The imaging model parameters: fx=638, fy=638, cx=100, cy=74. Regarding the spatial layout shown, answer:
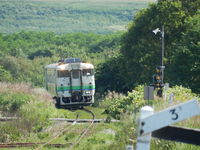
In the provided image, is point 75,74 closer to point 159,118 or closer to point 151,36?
point 151,36

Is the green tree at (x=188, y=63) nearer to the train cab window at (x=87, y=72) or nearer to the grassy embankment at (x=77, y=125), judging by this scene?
the train cab window at (x=87, y=72)

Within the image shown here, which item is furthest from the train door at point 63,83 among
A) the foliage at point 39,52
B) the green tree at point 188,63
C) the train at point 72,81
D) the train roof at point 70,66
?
the foliage at point 39,52

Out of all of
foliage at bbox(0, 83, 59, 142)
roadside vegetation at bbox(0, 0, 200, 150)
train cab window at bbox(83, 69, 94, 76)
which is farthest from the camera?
train cab window at bbox(83, 69, 94, 76)

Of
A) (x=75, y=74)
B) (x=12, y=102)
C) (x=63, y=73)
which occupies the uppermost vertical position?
(x=63, y=73)

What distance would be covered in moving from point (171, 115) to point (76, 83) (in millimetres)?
34170

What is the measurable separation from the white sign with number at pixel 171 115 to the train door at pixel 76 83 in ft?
111

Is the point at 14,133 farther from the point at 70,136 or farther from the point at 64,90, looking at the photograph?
the point at 64,90

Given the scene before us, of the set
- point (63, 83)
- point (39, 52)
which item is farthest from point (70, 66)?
point (39, 52)

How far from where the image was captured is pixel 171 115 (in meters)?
6.43

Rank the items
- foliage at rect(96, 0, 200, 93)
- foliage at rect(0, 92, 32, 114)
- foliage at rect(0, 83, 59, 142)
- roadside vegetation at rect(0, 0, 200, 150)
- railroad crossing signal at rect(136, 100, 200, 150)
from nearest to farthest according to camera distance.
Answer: railroad crossing signal at rect(136, 100, 200, 150)
roadside vegetation at rect(0, 0, 200, 150)
foliage at rect(0, 83, 59, 142)
foliage at rect(0, 92, 32, 114)
foliage at rect(96, 0, 200, 93)

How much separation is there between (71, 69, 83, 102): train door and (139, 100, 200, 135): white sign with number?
33.9 meters

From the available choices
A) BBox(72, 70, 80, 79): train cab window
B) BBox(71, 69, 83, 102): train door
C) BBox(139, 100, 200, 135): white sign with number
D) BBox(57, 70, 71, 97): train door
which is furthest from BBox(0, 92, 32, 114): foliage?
BBox(139, 100, 200, 135): white sign with number

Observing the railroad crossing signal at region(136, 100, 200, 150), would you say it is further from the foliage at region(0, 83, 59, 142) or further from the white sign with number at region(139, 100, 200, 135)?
the foliage at region(0, 83, 59, 142)

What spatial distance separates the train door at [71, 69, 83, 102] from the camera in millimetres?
40344
